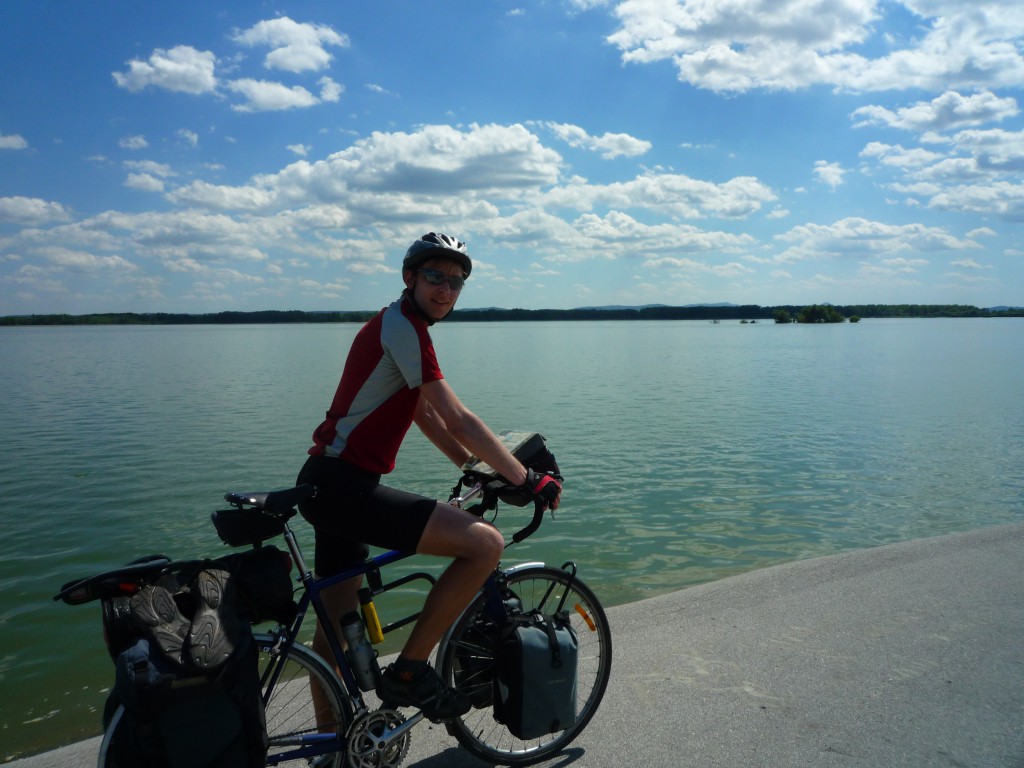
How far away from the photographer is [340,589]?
3299 mm

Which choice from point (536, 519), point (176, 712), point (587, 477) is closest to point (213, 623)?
point (176, 712)

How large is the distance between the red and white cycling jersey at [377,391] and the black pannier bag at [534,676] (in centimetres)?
96

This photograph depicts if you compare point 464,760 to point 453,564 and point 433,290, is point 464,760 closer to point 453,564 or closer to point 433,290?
point 453,564

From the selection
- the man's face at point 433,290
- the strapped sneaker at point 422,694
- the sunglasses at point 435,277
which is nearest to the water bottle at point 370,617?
the strapped sneaker at point 422,694

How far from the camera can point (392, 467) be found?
305 cm

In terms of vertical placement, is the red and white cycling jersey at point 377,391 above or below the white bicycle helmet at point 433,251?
below

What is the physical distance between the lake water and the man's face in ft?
12.5

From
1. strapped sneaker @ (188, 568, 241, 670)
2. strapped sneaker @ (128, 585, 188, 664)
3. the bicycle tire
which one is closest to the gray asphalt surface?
the bicycle tire

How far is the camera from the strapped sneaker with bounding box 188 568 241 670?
8.16ft

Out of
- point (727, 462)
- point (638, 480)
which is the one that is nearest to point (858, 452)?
point (727, 462)

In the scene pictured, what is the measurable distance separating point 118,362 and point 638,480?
44.2 meters

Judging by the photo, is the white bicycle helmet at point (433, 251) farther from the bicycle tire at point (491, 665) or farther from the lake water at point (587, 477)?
the lake water at point (587, 477)

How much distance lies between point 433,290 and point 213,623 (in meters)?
1.46

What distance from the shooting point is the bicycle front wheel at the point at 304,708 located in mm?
2969
